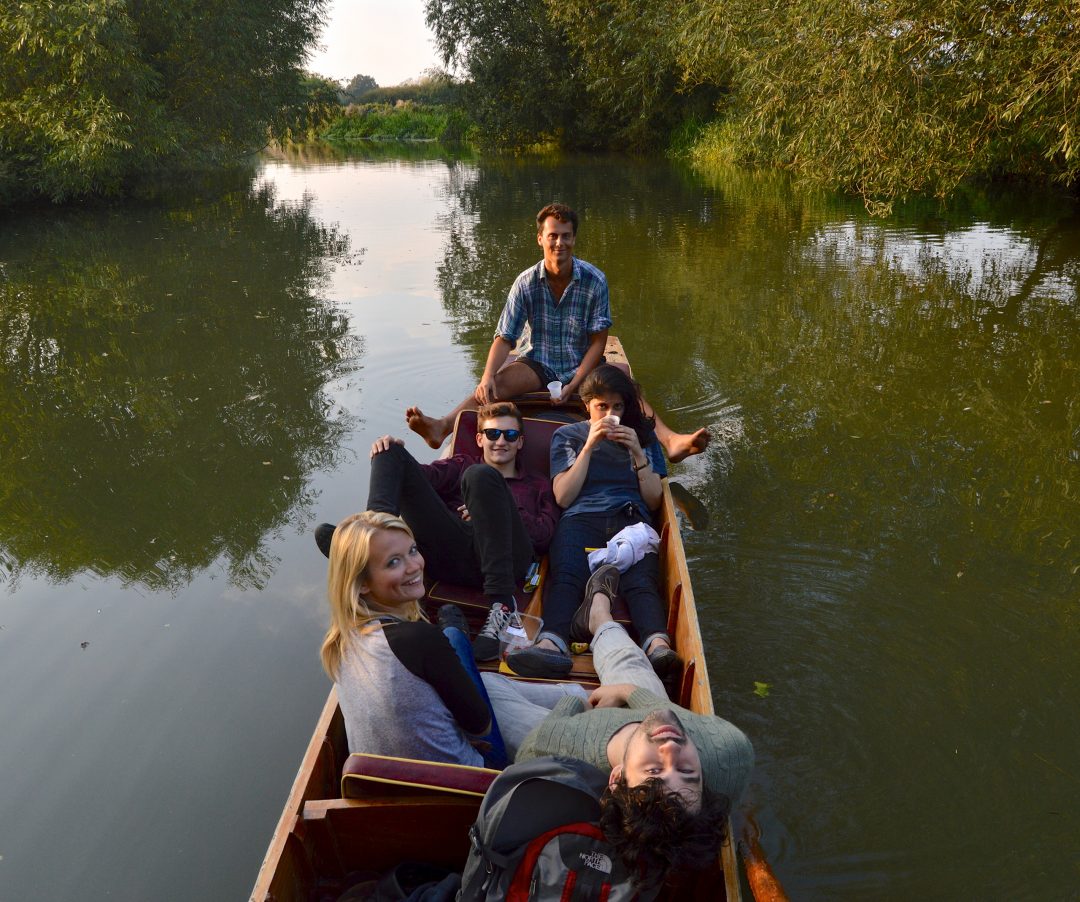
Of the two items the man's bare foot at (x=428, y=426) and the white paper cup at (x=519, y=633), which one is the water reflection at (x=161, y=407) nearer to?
the man's bare foot at (x=428, y=426)

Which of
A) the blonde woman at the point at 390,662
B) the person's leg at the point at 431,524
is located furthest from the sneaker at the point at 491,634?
the blonde woman at the point at 390,662

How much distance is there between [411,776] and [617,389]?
6.31ft

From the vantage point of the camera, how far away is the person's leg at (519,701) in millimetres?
2436

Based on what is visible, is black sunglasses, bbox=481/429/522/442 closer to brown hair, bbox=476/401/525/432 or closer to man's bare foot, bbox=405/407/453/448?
brown hair, bbox=476/401/525/432

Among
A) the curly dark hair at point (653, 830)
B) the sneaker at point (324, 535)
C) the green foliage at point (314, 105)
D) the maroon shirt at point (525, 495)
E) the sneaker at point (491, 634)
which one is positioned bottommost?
the sneaker at point (491, 634)

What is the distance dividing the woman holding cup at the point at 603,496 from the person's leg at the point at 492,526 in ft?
0.70

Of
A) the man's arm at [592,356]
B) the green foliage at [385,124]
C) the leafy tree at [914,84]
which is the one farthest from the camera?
the green foliage at [385,124]

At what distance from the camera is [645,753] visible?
1.77m

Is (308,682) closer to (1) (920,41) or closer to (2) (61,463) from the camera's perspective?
(2) (61,463)

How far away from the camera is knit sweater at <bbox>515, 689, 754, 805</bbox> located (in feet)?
6.37

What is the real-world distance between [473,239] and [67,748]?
10.4 metres

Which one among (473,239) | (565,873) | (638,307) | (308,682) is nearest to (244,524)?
(308,682)

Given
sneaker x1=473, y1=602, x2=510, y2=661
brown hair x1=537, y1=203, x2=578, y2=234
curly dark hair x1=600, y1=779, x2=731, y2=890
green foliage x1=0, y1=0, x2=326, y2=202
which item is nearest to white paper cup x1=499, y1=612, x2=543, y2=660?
sneaker x1=473, y1=602, x2=510, y2=661

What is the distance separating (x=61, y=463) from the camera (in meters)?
5.55
